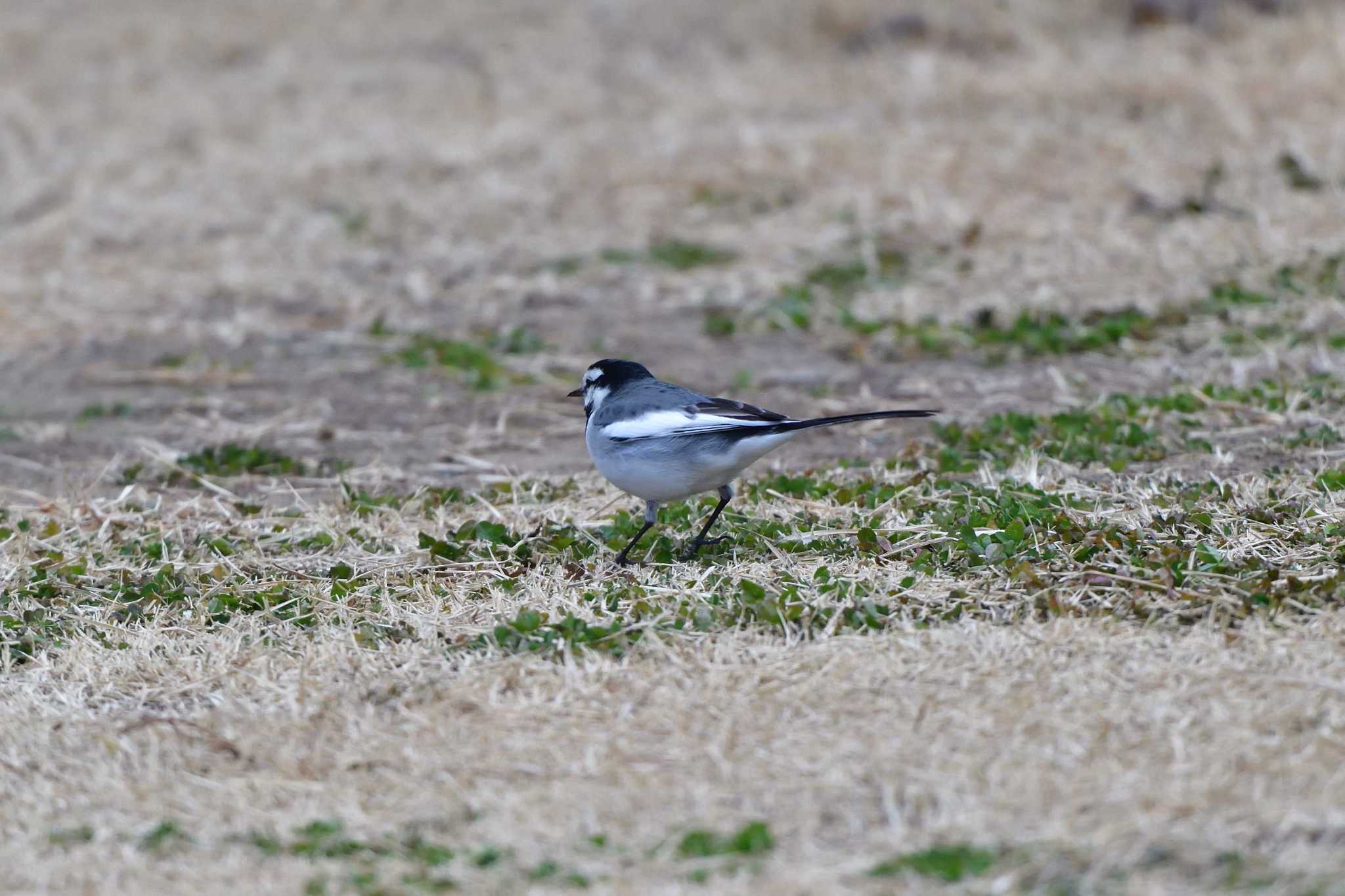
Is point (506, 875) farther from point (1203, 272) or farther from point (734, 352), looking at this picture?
point (1203, 272)

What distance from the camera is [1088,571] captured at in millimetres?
5453

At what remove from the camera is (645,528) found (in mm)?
6191

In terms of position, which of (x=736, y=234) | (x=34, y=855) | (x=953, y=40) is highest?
(x=953, y=40)

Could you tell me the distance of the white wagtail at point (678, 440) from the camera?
227 inches

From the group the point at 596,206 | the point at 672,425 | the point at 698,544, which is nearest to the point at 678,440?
the point at 672,425

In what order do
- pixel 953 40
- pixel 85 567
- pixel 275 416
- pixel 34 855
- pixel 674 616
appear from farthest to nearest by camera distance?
1. pixel 953 40
2. pixel 275 416
3. pixel 85 567
4. pixel 674 616
5. pixel 34 855

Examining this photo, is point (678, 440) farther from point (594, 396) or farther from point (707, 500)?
point (707, 500)

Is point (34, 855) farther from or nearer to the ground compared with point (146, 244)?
nearer to the ground

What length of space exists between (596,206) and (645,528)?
6.82m

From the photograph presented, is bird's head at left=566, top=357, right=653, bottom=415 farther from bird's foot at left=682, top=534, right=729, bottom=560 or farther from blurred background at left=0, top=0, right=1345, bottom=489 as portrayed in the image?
blurred background at left=0, top=0, right=1345, bottom=489

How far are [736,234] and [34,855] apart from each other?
8265 millimetres

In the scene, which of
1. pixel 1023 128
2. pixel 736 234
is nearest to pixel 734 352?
pixel 736 234

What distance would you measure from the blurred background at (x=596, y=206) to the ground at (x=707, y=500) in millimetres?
53

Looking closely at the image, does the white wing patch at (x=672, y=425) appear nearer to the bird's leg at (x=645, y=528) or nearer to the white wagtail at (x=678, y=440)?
the white wagtail at (x=678, y=440)
